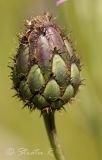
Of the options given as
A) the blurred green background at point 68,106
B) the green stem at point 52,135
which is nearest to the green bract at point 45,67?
the green stem at point 52,135

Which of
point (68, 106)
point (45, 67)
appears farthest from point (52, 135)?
point (68, 106)

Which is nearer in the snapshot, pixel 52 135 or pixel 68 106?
pixel 52 135

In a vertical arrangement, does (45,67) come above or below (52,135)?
above

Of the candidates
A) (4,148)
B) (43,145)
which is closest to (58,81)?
(4,148)

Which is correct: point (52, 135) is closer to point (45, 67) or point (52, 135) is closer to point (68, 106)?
point (45, 67)

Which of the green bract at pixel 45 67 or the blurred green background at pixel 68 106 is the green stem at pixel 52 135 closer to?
the green bract at pixel 45 67

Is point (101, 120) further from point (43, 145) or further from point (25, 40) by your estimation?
point (25, 40)

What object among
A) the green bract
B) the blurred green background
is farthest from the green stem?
the blurred green background
